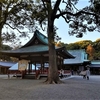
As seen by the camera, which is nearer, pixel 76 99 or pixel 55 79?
pixel 76 99

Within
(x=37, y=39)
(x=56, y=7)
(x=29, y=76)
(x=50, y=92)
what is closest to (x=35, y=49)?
(x=37, y=39)

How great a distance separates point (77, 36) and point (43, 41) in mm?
7855

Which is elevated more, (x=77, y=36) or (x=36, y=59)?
(x=77, y=36)

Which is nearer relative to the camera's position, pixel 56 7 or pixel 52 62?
pixel 52 62

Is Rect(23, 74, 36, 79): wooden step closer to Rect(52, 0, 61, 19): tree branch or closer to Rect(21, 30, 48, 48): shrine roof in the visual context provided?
Rect(21, 30, 48, 48): shrine roof

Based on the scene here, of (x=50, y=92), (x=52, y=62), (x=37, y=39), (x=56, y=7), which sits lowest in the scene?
(x=50, y=92)

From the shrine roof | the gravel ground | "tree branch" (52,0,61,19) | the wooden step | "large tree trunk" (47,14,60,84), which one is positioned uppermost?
"tree branch" (52,0,61,19)

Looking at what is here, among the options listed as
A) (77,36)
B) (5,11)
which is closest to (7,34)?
(5,11)

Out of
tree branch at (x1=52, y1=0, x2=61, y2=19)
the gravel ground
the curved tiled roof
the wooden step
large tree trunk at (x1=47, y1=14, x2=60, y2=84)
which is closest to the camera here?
the gravel ground

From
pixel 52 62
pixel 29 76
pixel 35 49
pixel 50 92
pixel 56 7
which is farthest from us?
pixel 29 76

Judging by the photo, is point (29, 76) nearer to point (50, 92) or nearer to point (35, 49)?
point (35, 49)

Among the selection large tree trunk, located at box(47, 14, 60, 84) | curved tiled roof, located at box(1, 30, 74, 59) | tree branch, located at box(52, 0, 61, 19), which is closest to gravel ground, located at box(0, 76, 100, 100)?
large tree trunk, located at box(47, 14, 60, 84)

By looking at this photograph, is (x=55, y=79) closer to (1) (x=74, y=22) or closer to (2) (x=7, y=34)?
(1) (x=74, y=22)

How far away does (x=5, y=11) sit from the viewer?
14.4 m
